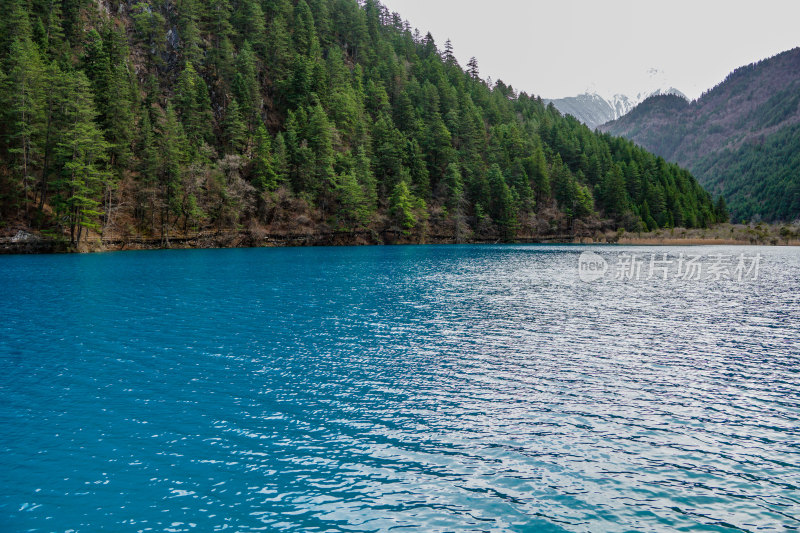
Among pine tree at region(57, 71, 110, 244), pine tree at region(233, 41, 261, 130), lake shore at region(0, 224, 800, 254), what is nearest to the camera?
pine tree at region(57, 71, 110, 244)

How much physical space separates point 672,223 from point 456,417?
161m

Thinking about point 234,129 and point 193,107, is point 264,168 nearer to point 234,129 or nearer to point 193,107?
point 234,129

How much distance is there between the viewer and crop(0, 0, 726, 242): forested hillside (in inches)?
2958

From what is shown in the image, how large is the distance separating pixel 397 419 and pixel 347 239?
4005 inches

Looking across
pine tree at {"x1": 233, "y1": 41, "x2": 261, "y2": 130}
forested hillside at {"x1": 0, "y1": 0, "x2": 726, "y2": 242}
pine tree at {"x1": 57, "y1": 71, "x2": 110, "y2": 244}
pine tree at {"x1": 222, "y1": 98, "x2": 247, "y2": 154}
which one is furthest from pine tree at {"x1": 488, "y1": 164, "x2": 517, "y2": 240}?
pine tree at {"x1": 57, "y1": 71, "x2": 110, "y2": 244}

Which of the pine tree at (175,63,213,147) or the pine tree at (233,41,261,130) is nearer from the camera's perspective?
the pine tree at (175,63,213,147)

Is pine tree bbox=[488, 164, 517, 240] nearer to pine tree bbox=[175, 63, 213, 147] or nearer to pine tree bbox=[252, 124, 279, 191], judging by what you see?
pine tree bbox=[252, 124, 279, 191]

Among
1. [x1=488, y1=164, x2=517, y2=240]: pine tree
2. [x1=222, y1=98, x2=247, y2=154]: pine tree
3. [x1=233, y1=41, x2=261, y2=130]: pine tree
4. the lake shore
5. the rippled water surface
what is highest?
[x1=233, y1=41, x2=261, y2=130]: pine tree

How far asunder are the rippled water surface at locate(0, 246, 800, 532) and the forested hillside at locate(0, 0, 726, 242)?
6083 cm

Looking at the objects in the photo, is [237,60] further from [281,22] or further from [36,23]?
[36,23]

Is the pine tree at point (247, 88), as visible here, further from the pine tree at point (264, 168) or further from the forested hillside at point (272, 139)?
the pine tree at point (264, 168)

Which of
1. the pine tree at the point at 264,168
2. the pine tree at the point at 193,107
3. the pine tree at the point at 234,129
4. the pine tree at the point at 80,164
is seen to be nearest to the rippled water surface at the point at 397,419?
the pine tree at the point at 80,164

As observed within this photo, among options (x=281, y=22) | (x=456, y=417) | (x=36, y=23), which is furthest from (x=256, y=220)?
(x=456, y=417)

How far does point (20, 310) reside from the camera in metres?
28.8
